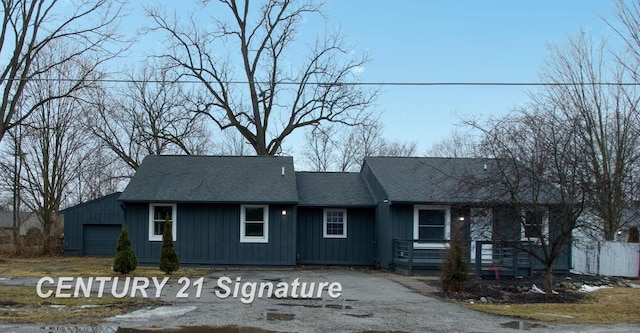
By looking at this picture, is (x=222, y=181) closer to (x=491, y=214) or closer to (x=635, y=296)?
(x=491, y=214)

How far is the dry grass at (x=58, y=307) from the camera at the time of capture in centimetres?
993

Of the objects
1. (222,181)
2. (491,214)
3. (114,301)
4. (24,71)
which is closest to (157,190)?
(222,181)

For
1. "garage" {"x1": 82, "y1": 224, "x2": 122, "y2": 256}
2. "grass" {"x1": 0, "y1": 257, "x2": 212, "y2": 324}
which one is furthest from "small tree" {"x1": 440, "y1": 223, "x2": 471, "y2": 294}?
"garage" {"x1": 82, "y1": 224, "x2": 122, "y2": 256}

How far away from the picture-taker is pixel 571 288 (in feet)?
55.0

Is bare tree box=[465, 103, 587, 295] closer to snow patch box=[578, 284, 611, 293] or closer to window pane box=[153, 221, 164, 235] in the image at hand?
snow patch box=[578, 284, 611, 293]

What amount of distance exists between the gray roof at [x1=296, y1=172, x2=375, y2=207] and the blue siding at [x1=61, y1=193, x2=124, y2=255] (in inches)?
412

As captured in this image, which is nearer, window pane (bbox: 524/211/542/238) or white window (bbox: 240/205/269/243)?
window pane (bbox: 524/211/542/238)

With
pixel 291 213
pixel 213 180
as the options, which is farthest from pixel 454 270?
pixel 213 180

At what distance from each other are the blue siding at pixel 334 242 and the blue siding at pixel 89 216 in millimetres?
11638

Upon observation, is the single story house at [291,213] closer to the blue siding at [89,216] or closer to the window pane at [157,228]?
the window pane at [157,228]

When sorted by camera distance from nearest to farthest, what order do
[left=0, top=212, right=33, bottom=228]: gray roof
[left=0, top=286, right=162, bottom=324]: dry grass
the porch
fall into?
[left=0, top=286, right=162, bottom=324]: dry grass → the porch → [left=0, top=212, right=33, bottom=228]: gray roof

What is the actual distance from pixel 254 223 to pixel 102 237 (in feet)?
39.4

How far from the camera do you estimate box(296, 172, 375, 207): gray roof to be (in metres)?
23.5

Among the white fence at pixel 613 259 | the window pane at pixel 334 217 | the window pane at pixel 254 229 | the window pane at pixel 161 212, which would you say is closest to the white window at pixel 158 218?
the window pane at pixel 161 212
